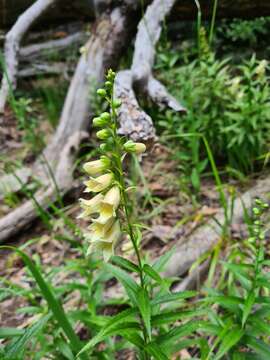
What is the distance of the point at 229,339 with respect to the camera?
5.22 ft

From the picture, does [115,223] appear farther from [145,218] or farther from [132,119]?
[145,218]

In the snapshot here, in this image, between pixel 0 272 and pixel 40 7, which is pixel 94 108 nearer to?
pixel 40 7

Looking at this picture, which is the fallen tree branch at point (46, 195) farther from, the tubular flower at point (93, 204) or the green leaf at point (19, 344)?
the tubular flower at point (93, 204)

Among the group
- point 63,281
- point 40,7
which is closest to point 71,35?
point 40,7

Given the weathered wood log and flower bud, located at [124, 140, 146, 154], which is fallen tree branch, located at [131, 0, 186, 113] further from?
flower bud, located at [124, 140, 146, 154]

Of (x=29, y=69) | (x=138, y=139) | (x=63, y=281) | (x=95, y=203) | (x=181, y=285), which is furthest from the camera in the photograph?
(x=29, y=69)

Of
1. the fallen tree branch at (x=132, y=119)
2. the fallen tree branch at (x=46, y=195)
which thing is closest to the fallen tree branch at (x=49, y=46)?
the fallen tree branch at (x=46, y=195)

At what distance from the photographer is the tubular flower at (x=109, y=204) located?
138 centimetres

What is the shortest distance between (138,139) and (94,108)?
5.12 ft

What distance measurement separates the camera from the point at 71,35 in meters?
5.71

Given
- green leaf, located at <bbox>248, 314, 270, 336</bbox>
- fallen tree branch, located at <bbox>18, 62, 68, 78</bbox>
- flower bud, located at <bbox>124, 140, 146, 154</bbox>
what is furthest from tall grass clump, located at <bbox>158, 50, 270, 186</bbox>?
fallen tree branch, located at <bbox>18, 62, 68, 78</bbox>

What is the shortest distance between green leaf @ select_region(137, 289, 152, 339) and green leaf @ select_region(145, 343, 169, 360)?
0.07 metres

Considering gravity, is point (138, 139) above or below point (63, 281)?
above

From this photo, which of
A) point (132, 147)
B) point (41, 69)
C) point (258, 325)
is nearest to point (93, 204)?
point (132, 147)
